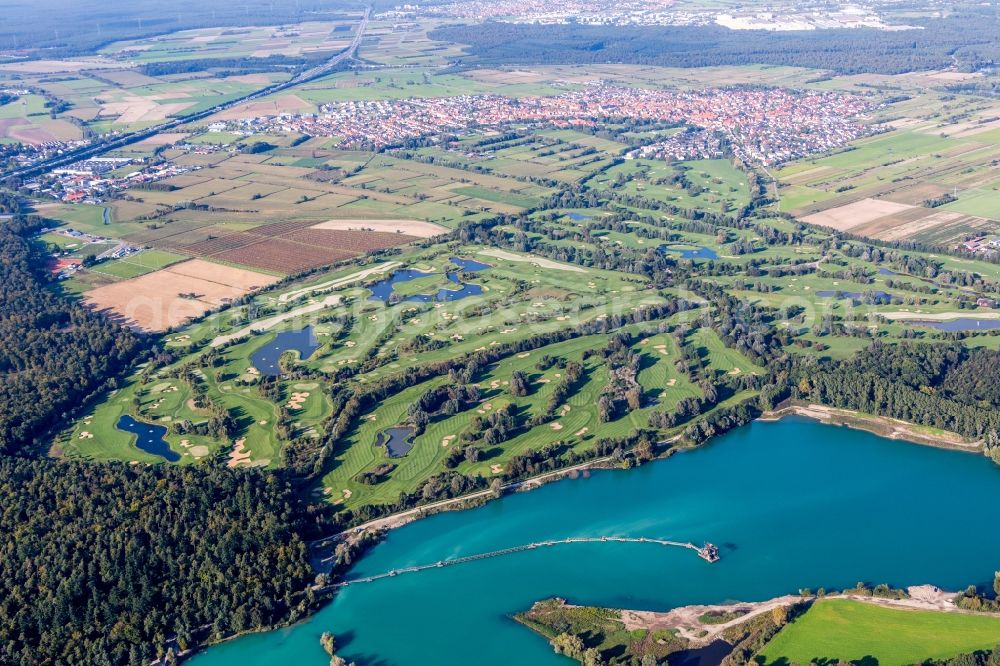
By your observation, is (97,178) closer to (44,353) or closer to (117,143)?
(117,143)

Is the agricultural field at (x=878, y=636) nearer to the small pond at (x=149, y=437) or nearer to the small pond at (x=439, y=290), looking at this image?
the small pond at (x=149, y=437)

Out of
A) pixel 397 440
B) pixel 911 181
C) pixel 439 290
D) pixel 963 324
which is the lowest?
pixel 397 440

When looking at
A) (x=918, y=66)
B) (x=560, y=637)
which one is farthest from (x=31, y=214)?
(x=918, y=66)

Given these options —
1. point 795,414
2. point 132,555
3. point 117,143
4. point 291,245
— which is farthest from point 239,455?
point 117,143

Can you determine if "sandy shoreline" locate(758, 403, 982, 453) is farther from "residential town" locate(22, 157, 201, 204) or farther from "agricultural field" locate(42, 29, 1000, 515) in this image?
"residential town" locate(22, 157, 201, 204)

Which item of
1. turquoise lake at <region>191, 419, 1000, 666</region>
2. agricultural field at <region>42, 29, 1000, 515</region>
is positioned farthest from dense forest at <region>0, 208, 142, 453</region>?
turquoise lake at <region>191, 419, 1000, 666</region>

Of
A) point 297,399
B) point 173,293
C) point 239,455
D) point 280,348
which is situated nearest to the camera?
point 239,455

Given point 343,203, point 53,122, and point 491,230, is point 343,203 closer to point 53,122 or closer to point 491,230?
point 491,230
